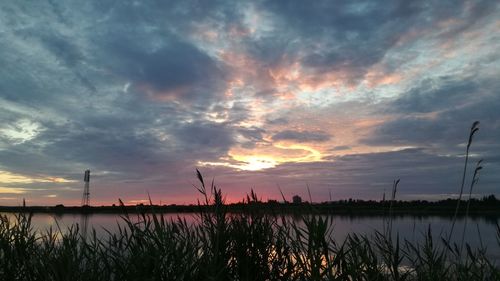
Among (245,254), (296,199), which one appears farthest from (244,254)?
(296,199)

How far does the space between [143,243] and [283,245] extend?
6.64 feet

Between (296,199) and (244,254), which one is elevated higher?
(296,199)

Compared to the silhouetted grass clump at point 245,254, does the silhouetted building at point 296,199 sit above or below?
above

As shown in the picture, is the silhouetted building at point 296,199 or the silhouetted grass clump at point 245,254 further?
the silhouetted building at point 296,199

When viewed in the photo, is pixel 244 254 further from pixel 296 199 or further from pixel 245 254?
pixel 296 199

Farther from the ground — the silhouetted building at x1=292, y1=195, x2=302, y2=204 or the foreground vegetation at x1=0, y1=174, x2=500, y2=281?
the silhouetted building at x1=292, y1=195, x2=302, y2=204

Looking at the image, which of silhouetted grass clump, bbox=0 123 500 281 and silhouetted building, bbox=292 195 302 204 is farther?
silhouetted building, bbox=292 195 302 204

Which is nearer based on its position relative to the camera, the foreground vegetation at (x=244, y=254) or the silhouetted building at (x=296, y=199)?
the foreground vegetation at (x=244, y=254)

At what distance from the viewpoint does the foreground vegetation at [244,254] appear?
443 cm

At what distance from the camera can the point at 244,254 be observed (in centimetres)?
570

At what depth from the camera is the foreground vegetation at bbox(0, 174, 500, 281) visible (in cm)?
443

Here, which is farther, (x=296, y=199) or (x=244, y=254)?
(x=244, y=254)

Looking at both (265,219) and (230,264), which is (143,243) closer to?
(230,264)

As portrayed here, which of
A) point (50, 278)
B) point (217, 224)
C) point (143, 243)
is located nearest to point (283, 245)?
point (217, 224)
